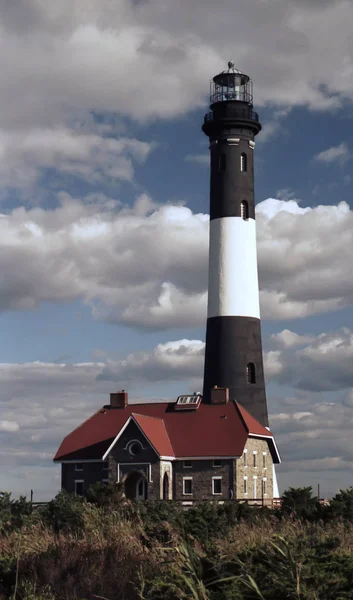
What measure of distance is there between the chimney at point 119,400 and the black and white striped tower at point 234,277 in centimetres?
524

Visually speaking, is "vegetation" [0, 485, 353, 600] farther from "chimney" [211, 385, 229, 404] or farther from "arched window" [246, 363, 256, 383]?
"arched window" [246, 363, 256, 383]

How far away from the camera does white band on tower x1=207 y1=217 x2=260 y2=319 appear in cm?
4853

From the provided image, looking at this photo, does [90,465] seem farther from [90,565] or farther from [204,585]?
[204,585]

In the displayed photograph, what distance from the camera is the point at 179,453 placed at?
157ft

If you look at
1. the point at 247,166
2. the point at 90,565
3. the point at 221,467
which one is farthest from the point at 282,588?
the point at 247,166

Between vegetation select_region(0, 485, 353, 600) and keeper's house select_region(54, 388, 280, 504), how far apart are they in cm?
2510

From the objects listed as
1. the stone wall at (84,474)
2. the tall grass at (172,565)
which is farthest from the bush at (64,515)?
the stone wall at (84,474)

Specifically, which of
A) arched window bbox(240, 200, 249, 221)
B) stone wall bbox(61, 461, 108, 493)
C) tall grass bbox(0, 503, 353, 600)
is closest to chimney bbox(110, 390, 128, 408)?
stone wall bbox(61, 461, 108, 493)

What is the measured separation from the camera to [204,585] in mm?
10438

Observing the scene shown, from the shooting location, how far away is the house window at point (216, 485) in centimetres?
4653

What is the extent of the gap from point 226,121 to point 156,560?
132 ft

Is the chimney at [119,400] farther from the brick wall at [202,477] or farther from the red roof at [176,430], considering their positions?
the brick wall at [202,477]

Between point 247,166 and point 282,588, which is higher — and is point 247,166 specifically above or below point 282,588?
above

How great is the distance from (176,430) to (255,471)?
15.9 ft
